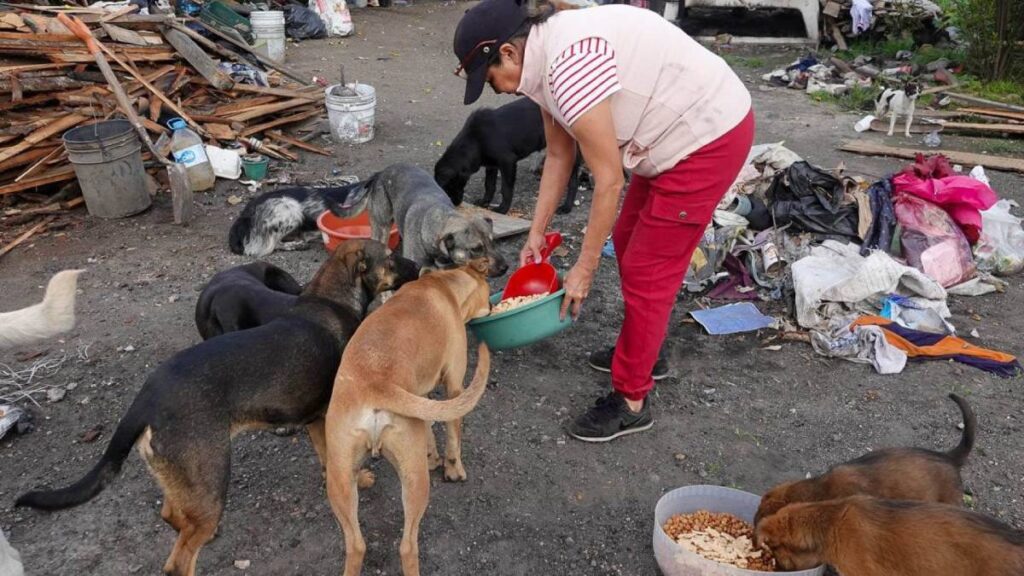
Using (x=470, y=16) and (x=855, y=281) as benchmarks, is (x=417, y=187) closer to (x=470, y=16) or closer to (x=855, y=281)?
(x=470, y=16)

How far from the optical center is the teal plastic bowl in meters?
3.76

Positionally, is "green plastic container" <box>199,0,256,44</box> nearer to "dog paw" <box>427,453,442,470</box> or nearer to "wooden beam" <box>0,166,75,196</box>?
"wooden beam" <box>0,166,75,196</box>

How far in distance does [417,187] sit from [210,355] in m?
3.16

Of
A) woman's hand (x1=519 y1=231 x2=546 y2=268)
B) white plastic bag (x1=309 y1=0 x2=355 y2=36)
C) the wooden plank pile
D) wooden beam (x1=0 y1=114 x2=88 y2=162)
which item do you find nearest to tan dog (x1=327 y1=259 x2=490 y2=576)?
woman's hand (x1=519 y1=231 x2=546 y2=268)

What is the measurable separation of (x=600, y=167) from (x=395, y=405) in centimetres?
136

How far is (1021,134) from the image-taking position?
9820 millimetres

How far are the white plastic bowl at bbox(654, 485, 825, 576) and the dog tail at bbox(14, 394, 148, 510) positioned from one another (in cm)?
A: 230

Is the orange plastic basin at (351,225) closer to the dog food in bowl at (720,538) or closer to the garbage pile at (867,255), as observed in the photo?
the garbage pile at (867,255)

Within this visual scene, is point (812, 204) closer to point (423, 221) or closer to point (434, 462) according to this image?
point (423, 221)

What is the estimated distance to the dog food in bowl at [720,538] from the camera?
2.99 metres

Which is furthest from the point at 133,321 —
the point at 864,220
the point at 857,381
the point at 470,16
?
the point at 864,220

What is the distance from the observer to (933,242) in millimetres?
5789

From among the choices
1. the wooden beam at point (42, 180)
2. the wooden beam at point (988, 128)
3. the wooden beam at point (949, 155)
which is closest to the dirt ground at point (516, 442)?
the wooden beam at point (42, 180)

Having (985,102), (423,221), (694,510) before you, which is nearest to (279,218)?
(423,221)
